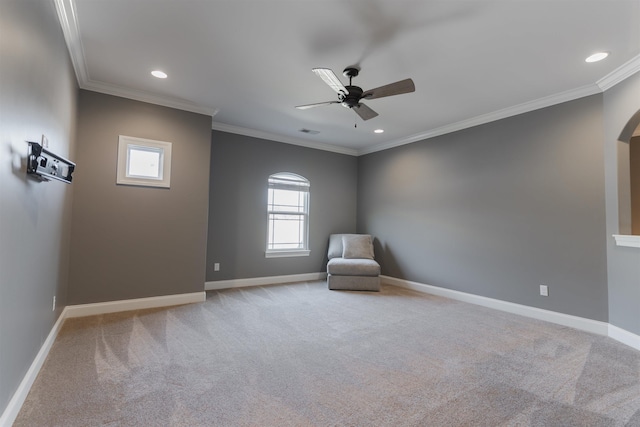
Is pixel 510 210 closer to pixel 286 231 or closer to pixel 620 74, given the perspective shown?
pixel 620 74

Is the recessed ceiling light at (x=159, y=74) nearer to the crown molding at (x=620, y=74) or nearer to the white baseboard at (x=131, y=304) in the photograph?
the white baseboard at (x=131, y=304)

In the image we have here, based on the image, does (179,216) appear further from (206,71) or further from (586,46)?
(586,46)

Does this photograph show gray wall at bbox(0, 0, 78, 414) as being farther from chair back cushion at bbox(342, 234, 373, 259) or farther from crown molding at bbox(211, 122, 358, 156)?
chair back cushion at bbox(342, 234, 373, 259)

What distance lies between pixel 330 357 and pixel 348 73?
8.88 ft

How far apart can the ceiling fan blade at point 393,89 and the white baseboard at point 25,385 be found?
10.6ft

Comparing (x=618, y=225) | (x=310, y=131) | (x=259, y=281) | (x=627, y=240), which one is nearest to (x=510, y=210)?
(x=618, y=225)

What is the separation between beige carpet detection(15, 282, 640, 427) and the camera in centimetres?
184

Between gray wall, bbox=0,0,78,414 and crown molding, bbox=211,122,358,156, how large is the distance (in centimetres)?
241

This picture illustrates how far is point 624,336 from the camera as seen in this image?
300cm

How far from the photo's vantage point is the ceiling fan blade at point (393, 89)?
259 centimetres

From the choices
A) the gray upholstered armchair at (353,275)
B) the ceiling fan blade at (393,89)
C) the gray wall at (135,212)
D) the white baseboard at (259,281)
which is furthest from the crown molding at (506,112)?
the gray wall at (135,212)

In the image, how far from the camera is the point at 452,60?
9.61ft

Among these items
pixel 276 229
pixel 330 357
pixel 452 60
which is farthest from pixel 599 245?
pixel 276 229

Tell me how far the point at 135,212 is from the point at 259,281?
2352mm
